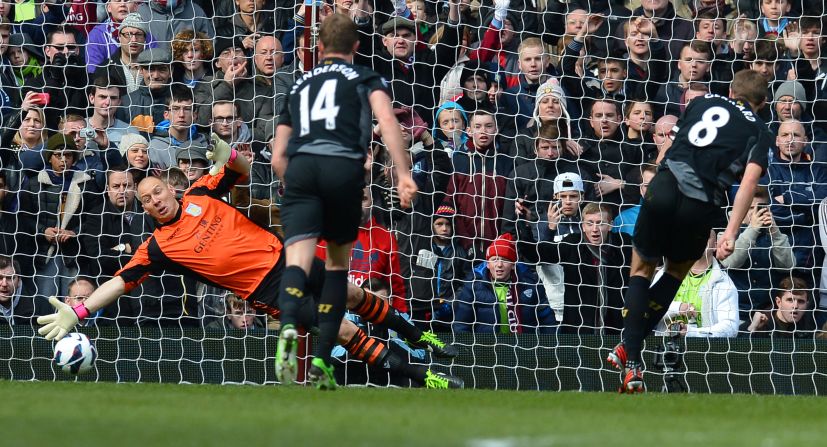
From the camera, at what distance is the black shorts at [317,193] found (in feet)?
23.0

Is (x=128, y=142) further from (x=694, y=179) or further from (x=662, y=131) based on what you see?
(x=694, y=179)

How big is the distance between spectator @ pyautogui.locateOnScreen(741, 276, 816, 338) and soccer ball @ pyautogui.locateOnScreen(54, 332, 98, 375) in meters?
5.23

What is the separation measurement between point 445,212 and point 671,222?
3.38 m

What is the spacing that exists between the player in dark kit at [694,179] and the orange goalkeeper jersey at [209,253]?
2516 millimetres

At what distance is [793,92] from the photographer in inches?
451

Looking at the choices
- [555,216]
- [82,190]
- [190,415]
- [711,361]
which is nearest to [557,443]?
[190,415]

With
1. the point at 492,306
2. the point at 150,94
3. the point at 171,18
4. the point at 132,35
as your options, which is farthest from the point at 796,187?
the point at 132,35

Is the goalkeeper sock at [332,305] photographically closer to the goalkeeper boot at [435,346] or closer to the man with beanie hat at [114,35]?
the goalkeeper boot at [435,346]

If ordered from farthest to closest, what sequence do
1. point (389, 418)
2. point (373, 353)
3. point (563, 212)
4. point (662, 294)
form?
point (563, 212)
point (373, 353)
point (662, 294)
point (389, 418)

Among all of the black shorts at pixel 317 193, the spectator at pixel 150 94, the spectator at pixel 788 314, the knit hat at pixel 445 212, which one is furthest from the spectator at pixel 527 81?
the black shorts at pixel 317 193

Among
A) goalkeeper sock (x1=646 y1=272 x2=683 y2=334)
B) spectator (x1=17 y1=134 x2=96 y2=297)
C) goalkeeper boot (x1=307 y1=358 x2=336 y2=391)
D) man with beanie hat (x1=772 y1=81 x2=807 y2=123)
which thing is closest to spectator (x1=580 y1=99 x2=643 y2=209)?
man with beanie hat (x1=772 y1=81 x2=807 y2=123)

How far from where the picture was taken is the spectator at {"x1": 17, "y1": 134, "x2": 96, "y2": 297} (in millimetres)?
11070

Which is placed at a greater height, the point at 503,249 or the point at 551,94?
the point at 551,94

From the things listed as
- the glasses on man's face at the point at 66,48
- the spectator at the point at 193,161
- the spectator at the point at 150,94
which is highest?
the glasses on man's face at the point at 66,48
